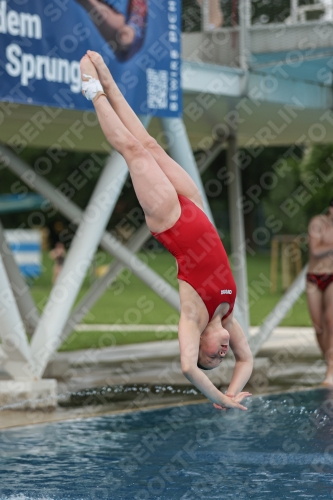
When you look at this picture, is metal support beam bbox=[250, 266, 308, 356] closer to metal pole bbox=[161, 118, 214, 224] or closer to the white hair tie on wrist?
metal pole bbox=[161, 118, 214, 224]

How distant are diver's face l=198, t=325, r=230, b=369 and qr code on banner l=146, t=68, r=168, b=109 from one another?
4.89m

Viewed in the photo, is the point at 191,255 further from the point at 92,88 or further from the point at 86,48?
the point at 86,48

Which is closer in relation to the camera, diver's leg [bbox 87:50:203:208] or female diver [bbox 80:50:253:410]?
female diver [bbox 80:50:253:410]

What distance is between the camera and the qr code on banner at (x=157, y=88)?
1031 cm

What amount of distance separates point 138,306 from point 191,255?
64.6ft

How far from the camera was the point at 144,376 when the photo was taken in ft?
38.4

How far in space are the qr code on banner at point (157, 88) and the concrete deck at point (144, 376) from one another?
10.6ft

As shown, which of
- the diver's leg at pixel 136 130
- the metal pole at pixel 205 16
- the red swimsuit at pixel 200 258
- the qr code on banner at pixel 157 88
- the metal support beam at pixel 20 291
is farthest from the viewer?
the metal support beam at pixel 20 291

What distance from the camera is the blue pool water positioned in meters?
6.14

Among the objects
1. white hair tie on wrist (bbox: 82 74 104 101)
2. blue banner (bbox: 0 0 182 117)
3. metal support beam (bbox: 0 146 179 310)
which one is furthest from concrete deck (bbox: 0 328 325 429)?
white hair tie on wrist (bbox: 82 74 104 101)

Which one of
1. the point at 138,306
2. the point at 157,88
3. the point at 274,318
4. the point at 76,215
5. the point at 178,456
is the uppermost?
the point at 157,88

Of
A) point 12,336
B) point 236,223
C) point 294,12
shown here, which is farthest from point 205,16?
point 12,336

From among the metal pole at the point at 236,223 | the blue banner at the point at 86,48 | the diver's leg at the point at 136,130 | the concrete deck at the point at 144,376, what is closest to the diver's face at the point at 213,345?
the diver's leg at the point at 136,130

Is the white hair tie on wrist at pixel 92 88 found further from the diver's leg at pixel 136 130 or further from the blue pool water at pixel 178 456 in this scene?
the blue pool water at pixel 178 456
